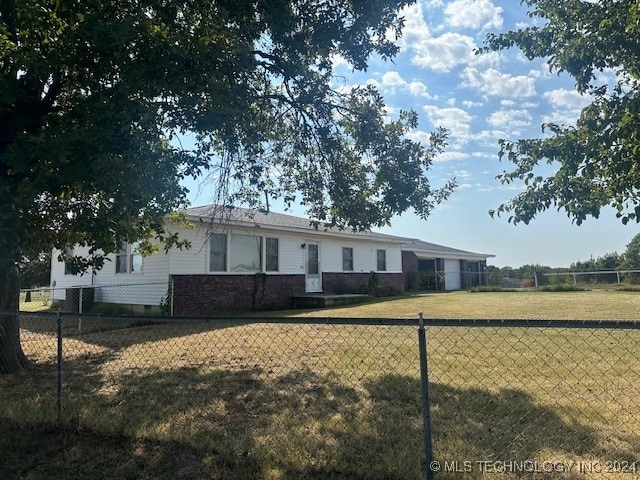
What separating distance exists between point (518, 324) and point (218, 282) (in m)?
12.5

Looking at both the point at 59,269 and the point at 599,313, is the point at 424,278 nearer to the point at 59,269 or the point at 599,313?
the point at 599,313

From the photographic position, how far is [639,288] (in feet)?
68.4

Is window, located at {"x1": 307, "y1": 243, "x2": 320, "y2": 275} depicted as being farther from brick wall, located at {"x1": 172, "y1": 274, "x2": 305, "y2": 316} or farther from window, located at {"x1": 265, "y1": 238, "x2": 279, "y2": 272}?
window, located at {"x1": 265, "y1": 238, "x2": 279, "y2": 272}

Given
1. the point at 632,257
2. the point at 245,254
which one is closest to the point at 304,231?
the point at 245,254

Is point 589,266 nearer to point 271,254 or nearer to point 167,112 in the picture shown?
point 271,254

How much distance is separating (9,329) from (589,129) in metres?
8.14

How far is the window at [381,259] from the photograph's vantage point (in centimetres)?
2308

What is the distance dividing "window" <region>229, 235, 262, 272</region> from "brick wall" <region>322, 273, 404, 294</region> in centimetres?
408

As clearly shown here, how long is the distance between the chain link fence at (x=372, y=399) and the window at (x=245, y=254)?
6742 mm

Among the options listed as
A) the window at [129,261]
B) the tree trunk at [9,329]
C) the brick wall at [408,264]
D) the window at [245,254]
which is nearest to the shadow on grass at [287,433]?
the tree trunk at [9,329]

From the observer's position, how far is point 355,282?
827 inches

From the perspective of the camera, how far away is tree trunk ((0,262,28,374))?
675 centimetres

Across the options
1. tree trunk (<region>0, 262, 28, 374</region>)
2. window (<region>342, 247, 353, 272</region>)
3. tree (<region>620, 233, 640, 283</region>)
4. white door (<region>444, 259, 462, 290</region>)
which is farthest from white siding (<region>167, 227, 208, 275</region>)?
tree (<region>620, 233, 640, 283</region>)

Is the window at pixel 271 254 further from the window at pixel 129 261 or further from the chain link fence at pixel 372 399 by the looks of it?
the chain link fence at pixel 372 399
